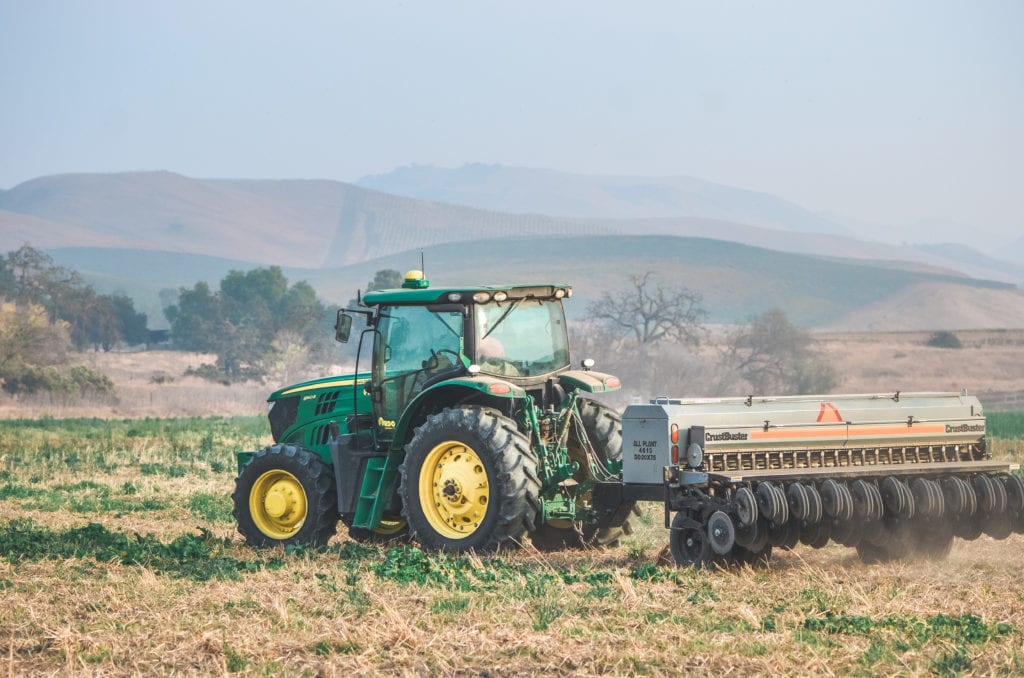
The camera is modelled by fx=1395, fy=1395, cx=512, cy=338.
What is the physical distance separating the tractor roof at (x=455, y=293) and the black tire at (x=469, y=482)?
113cm

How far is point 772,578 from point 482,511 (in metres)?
2.84

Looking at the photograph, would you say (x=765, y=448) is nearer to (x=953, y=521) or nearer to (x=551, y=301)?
(x=953, y=521)

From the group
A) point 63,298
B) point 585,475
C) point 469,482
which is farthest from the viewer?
point 63,298

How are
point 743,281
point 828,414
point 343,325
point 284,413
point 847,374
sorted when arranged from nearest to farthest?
point 828,414 → point 343,325 → point 284,413 → point 847,374 → point 743,281

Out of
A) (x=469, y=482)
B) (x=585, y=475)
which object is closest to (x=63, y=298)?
(x=585, y=475)

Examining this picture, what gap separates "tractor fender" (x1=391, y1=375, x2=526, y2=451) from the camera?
1291cm

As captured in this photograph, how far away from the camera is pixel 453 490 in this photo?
13055mm

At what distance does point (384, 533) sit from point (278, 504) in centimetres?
115

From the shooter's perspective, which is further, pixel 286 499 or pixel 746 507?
pixel 286 499

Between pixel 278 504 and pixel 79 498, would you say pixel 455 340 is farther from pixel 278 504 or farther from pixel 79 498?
pixel 79 498

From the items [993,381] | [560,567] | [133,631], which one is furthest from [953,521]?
[993,381]

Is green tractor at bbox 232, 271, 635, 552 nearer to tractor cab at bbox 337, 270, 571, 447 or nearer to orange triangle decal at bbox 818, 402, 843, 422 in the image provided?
tractor cab at bbox 337, 270, 571, 447

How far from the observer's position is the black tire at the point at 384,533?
1470cm

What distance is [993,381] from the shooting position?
301ft
